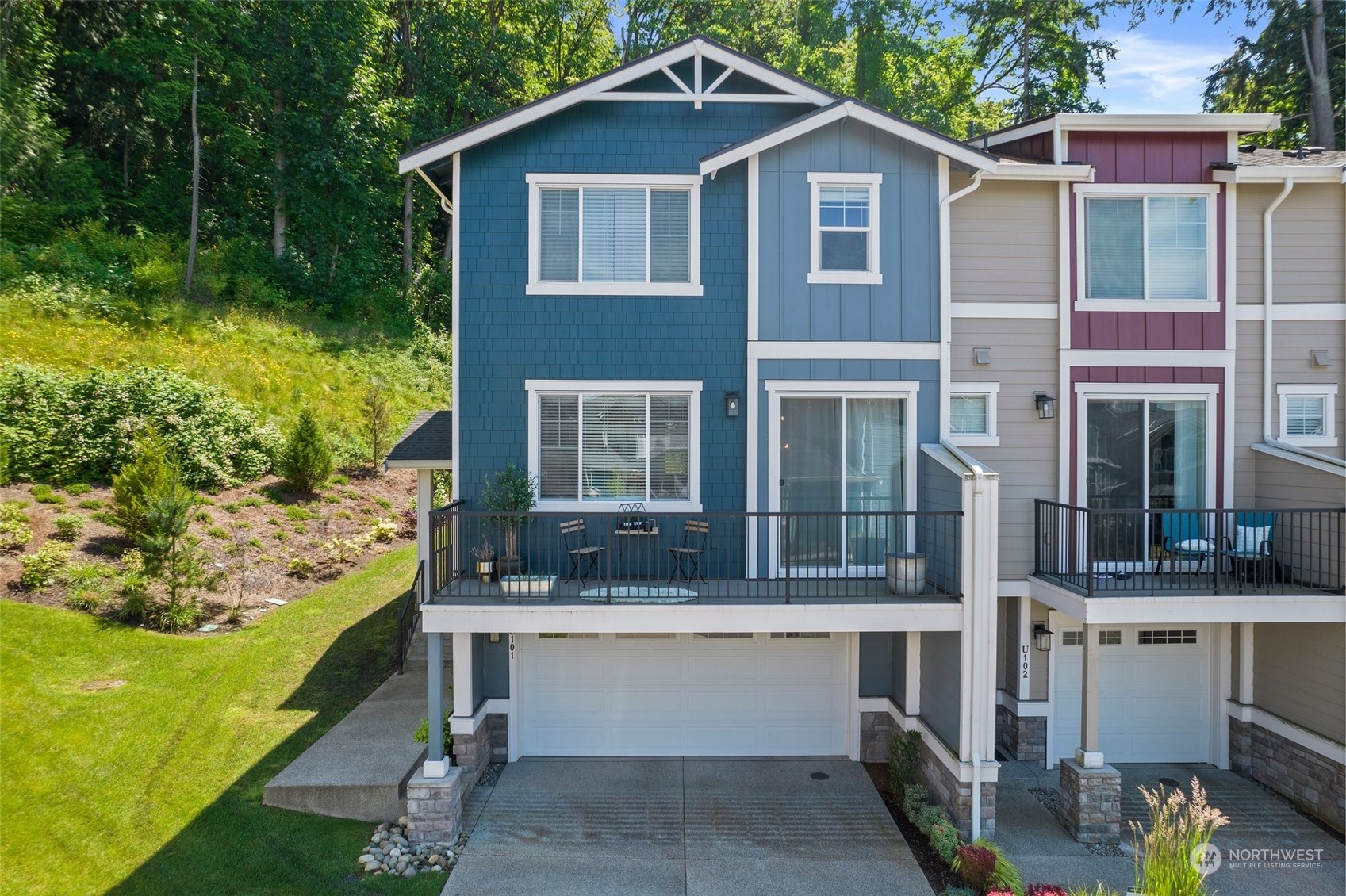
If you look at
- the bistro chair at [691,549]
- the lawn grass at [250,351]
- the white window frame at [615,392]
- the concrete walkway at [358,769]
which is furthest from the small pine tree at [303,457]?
the bistro chair at [691,549]

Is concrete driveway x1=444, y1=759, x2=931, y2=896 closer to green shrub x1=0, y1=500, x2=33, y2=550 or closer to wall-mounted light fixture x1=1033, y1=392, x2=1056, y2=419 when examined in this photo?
wall-mounted light fixture x1=1033, y1=392, x2=1056, y2=419

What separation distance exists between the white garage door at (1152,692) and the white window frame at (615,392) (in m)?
5.58

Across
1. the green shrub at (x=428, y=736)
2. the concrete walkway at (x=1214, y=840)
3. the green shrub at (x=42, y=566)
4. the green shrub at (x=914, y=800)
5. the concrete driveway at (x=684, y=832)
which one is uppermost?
the green shrub at (x=42, y=566)

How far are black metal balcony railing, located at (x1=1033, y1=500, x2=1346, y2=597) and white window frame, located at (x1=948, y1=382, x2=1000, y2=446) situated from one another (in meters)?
1.07

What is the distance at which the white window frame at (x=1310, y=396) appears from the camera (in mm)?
9711

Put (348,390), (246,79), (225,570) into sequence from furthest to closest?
(246,79), (348,390), (225,570)

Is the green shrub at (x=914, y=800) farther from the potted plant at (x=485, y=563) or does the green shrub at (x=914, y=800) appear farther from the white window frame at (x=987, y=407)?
the potted plant at (x=485, y=563)

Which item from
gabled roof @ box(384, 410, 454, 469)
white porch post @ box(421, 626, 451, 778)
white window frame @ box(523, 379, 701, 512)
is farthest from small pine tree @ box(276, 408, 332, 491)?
white porch post @ box(421, 626, 451, 778)

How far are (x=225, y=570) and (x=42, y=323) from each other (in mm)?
8691

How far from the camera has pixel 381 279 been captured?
27.1 metres

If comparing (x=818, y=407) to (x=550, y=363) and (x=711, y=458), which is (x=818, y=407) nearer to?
(x=711, y=458)

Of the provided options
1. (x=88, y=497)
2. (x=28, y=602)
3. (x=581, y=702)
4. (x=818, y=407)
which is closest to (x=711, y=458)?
(x=818, y=407)

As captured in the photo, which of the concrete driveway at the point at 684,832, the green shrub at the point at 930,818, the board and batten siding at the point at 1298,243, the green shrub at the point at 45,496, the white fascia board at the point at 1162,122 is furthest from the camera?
the green shrub at the point at 45,496

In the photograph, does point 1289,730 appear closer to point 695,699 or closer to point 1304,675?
point 1304,675
